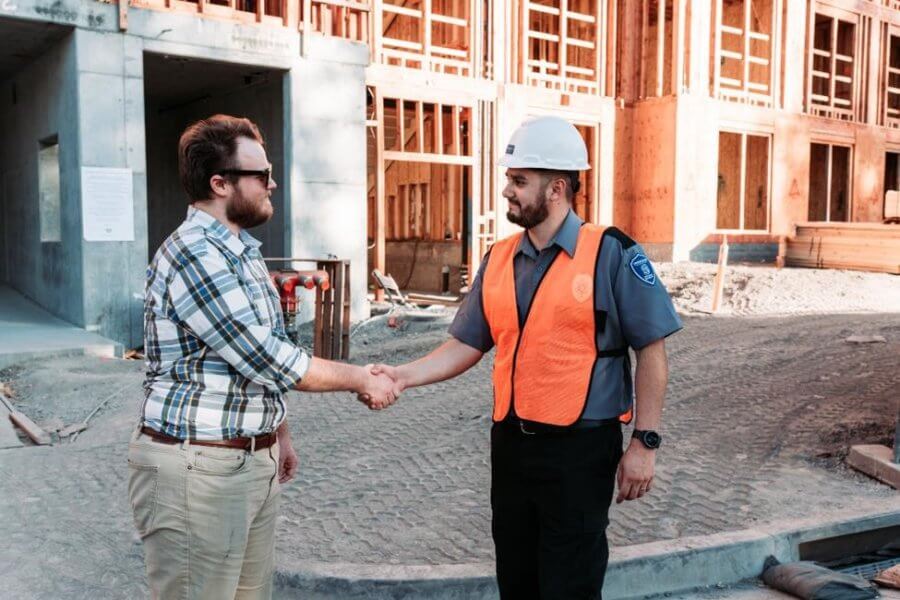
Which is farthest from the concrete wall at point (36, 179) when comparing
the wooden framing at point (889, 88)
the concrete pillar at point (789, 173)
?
the wooden framing at point (889, 88)

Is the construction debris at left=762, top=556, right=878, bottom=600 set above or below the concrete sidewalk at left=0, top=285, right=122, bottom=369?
below

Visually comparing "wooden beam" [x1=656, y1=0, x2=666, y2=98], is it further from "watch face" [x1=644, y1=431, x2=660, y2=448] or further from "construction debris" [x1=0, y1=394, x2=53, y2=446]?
"watch face" [x1=644, y1=431, x2=660, y2=448]

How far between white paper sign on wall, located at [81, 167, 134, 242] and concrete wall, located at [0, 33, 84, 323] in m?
0.15

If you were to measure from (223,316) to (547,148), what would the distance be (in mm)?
1293

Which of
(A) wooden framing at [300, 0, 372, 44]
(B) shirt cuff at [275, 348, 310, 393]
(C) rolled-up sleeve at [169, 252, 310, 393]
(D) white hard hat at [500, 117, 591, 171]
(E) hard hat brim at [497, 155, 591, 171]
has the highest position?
(A) wooden framing at [300, 0, 372, 44]

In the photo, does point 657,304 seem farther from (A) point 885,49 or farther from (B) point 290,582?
(A) point 885,49

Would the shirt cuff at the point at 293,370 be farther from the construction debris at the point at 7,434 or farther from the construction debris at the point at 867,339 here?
the construction debris at the point at 867,339

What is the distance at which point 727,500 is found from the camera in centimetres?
552

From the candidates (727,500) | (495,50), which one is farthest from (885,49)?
(727,500)

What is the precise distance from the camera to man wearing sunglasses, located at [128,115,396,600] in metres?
2.61

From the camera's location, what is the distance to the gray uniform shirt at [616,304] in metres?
3.05

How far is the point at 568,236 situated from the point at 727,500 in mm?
3074

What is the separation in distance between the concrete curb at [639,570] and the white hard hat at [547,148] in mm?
2130

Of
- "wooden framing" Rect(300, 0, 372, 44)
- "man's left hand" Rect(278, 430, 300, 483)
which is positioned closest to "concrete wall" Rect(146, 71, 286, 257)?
"wooden framing" Rect(300, 0, 372, 44)
